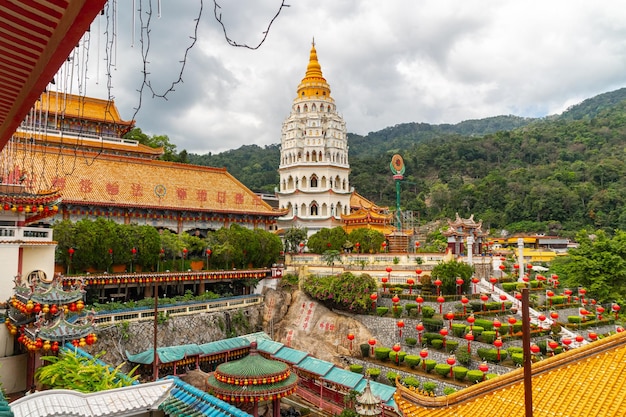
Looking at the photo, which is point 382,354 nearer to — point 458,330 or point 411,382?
point 411,382

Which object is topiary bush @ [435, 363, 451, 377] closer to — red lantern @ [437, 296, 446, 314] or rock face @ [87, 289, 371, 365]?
red lantern @ [437, 296, 446, 314]

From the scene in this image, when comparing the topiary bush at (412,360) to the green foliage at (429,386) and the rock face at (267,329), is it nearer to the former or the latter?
the green foliage at (429,386)

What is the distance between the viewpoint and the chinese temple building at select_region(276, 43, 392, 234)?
1714 inches

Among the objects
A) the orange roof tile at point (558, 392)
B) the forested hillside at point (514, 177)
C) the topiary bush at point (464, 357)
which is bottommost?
the topiary bush at point (464, 357)

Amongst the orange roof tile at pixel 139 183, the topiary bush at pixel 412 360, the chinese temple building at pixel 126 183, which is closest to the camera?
the topiary bush at pixel 412 360

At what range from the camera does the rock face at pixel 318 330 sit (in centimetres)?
2620

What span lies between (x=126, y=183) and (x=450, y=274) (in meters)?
22.2

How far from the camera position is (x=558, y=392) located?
867cm

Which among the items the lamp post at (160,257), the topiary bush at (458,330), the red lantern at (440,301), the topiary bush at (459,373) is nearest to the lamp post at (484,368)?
the topiary bush at (459,373)

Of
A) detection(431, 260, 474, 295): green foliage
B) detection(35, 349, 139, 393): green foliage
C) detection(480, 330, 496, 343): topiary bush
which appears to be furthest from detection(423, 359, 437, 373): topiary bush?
detection(35, 349, 139, 393): green foliage

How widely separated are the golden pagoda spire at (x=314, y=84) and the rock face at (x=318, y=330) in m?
22.6

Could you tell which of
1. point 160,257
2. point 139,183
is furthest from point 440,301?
point 139,183

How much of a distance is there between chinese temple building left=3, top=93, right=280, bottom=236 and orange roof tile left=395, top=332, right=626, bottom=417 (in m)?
24.3

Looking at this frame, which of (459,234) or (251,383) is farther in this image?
(459,234)
